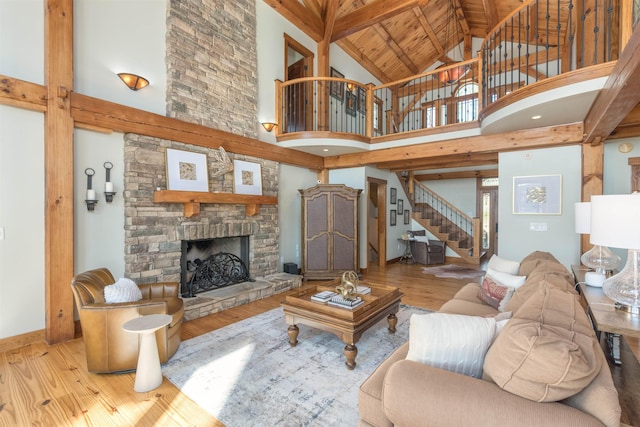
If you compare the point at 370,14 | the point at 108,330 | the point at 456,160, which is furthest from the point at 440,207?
the point at 108,330

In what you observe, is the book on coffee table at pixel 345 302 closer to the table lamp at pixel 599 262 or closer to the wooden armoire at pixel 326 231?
the table lamp at pixel 599 262

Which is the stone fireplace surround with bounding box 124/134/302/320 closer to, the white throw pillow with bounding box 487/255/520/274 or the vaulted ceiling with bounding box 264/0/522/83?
the white throw pillow with bounding box 487/255/520/274

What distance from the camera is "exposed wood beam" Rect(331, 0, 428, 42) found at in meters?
5.54

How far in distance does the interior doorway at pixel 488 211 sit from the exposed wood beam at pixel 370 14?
5.45 m

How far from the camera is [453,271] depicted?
23.0 feet

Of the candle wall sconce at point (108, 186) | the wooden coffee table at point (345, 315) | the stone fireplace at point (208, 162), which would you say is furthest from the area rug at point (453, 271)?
the candle wall sconce at point (108, 186)

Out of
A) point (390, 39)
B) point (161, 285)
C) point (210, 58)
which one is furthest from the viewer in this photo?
point (390, 39)

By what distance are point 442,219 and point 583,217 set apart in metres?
5.82

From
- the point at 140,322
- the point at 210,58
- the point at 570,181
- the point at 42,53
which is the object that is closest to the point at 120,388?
the point at 140,322

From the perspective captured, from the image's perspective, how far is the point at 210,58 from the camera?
15.0 feet

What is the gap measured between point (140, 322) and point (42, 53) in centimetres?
294

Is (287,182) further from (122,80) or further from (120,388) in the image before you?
(120,388)

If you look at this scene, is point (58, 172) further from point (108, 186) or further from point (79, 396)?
point (79, 396)

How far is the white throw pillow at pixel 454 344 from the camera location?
1.43 metres
